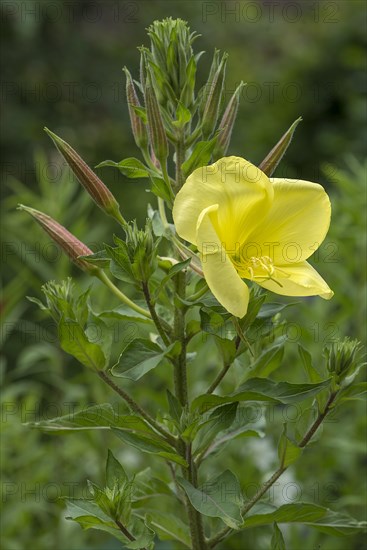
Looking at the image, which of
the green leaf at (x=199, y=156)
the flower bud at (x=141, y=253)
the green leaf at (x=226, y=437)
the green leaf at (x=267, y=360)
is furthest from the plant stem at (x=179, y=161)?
the green leaf at (x=226, y=437)

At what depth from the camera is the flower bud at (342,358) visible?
970 millimetres

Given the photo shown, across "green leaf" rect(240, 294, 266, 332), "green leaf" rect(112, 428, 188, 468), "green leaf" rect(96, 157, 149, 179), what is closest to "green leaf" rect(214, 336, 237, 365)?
"green leaf" rect(240, 294, 266, 332)

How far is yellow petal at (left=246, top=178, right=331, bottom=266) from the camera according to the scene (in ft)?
3.10

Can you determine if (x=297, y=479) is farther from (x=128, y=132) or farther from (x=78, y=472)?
(x=128, y=132)

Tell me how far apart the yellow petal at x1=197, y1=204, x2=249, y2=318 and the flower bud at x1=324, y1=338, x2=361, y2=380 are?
7.2 inches

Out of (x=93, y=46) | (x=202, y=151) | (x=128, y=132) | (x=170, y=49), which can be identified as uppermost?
(x=170, y=49)

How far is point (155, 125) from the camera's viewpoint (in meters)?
0.97

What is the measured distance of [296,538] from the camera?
5.08 ft

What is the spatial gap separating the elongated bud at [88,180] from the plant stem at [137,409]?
0.65ft

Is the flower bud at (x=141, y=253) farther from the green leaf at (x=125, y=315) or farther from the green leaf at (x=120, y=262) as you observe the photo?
the green leaf at (x=125, y=315)

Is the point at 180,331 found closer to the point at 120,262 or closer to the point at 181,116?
the point at 120,262

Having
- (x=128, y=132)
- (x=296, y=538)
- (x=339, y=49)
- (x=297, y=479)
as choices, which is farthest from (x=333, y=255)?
(x=339, y=49)

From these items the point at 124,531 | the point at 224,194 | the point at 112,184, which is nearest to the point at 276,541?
the point at 124,531

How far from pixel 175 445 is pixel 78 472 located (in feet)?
3.19
